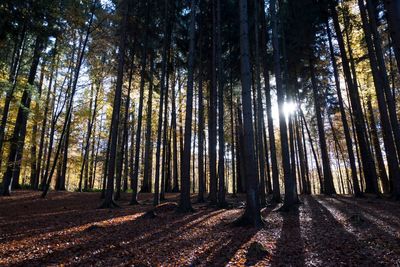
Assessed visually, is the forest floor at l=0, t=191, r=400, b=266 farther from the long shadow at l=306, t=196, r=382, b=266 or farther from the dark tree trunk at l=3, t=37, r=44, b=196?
the dark tree trunk at l=3, t=37, r=44, b=196

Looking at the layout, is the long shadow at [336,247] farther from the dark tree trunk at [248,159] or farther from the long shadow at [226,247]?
the dark tree trunk at [248,159]

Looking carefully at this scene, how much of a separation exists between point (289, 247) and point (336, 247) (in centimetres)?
87

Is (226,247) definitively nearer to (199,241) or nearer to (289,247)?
(199,241)

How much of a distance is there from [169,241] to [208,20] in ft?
41.0

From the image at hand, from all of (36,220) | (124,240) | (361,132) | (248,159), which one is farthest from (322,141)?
(36,220)

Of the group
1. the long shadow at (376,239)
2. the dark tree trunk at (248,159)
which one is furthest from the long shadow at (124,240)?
the long shadow at (376,239)

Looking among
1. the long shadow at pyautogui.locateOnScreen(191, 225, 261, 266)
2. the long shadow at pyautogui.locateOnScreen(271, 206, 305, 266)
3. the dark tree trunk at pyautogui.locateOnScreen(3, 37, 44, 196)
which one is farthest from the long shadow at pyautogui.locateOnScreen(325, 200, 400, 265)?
the dark tree trunk at pyautogui.locateOnScreen(3, 37, 44, 196)

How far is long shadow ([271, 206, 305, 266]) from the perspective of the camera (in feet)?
14.0

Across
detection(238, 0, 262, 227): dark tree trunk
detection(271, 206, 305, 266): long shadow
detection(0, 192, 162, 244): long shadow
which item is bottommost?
detection(271, 206, 305, 266): long shadow

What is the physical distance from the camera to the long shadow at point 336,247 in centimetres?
416

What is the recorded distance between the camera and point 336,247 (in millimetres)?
4879

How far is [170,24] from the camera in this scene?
1366cm

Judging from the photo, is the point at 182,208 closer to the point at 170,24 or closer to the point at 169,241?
the point at 169,241

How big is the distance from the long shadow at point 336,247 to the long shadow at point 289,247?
222 millimetres
